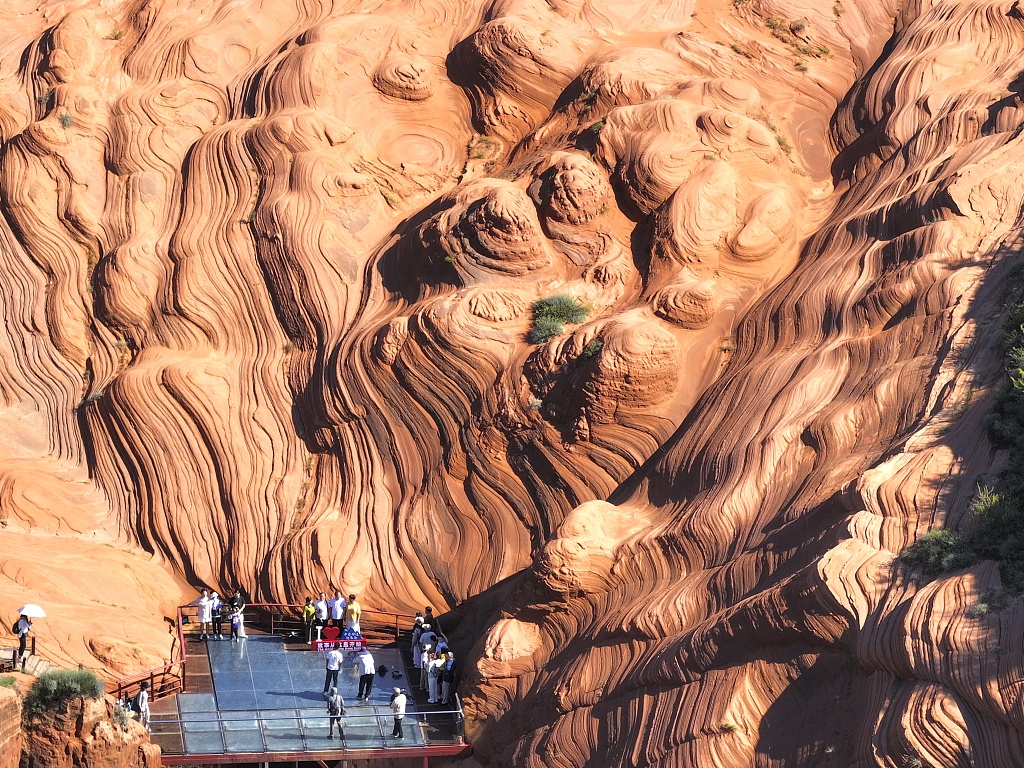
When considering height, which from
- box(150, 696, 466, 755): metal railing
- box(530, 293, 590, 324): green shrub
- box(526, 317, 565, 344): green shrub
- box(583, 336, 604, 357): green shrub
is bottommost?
box(150, 696, 466, 755): metal railing

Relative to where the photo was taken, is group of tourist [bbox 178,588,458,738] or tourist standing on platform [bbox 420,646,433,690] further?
tourist standing on platform [bbox 420,646,433,690]

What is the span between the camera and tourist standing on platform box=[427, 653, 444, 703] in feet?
93.5

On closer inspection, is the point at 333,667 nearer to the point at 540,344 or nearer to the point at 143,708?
the point at 143,708

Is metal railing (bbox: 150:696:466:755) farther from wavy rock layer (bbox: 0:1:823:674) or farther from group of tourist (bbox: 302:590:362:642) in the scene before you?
wavy rock layer (bbox: 0:1:823:674)

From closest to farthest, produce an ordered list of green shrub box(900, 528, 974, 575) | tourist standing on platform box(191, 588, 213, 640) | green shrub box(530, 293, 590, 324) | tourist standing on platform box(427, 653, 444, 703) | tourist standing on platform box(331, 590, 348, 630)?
green shrub box(900, 528, 974, 575) < tourist standing on platform box(427, 653, 444, 703) < tourist standing on platform box(331, 590, 348, 630) < tourist standing on platform box(191, 588, 213, 640) < green shrub box(530, 293, 590, 324)

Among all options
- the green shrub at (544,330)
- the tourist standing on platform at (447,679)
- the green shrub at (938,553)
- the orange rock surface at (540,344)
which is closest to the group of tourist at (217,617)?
the orange rock surface at (540,344)

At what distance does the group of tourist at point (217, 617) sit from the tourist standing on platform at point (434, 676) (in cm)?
421

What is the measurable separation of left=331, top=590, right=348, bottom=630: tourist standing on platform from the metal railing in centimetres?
284

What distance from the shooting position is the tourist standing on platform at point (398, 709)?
88.1 feet

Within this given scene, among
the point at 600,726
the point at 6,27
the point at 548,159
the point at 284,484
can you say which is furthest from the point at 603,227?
the point at 6,27

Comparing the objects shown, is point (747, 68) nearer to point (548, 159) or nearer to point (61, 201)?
point (548, 159)

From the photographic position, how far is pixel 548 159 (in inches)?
1323

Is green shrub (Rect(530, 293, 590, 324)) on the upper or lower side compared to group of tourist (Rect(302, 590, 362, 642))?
upper

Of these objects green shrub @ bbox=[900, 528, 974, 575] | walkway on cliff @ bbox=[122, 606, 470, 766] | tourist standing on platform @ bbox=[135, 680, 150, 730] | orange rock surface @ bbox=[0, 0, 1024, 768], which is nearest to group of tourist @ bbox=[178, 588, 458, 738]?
tourist standing on platform @ bbox=[135, 680, 150, 730]
